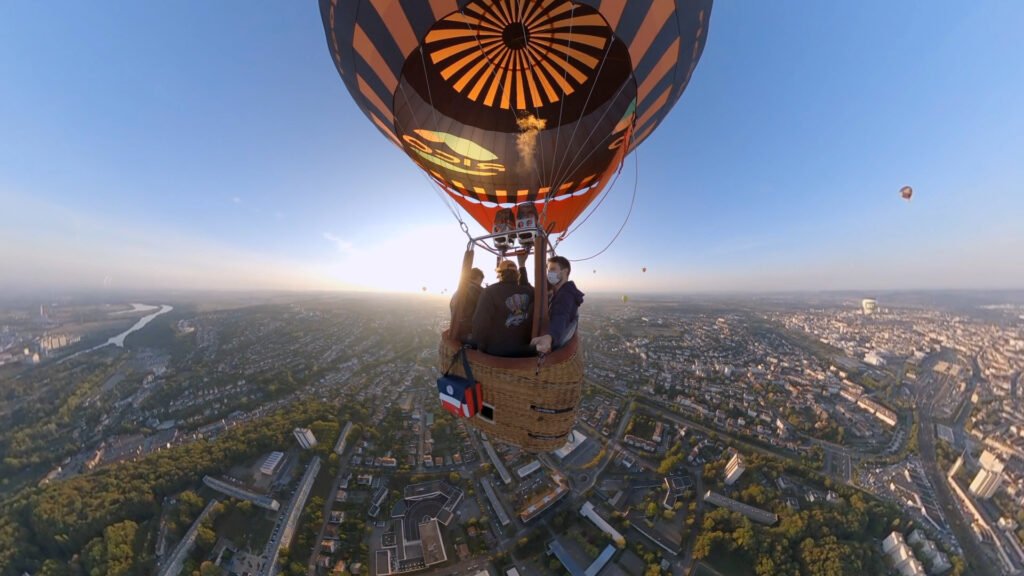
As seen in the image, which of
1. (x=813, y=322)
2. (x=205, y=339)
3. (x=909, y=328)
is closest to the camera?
(x=205, y=339)

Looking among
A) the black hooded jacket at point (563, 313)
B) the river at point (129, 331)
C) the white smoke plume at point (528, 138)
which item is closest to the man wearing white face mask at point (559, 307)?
the black hooded jacket at point (563, 313)

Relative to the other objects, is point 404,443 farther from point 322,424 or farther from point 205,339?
point 205,339

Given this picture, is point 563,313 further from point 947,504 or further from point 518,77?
point 947,504

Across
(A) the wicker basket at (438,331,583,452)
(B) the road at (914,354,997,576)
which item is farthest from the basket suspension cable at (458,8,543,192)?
(B) the road at (914,354,997,576)

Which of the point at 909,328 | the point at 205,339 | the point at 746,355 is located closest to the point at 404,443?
the point at 746,355

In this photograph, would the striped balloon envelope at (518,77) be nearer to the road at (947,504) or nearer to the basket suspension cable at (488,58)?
the basket suspension cable at (488,58)

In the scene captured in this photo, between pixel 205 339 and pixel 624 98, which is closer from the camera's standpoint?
pixel 624 98

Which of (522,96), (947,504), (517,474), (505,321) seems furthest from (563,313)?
(947,504)

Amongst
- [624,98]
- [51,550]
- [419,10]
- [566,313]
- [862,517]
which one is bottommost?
[51,550]

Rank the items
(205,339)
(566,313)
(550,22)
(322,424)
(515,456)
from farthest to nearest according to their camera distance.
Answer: (205,339)
(322,424)
(515,456)
(550,22)
(566,313)
